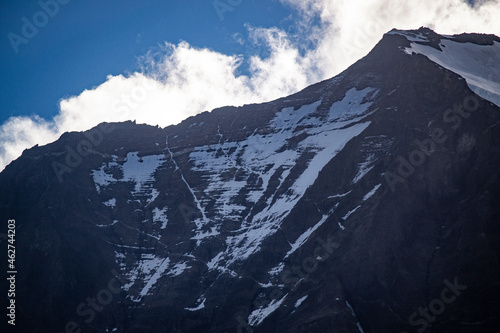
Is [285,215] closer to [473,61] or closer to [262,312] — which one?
[262,312]

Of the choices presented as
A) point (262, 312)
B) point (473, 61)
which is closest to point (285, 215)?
point (262, 312)

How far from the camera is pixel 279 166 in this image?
13812 cm

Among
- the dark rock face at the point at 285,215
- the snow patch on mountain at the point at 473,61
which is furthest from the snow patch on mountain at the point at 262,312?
the snow patch on mountain at the point at 473,61

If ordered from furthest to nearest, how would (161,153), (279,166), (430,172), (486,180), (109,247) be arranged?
(161,153)
(279,166)
(109,247)
(430,172)
(486,180)

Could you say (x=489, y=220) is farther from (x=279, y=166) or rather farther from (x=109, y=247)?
(x=109, y=247)

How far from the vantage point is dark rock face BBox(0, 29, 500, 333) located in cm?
9138

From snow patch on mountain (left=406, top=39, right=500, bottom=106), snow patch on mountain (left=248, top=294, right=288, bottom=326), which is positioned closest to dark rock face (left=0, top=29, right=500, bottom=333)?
snow patch on mountain (left=248, top=294, right=288, bottom=326)

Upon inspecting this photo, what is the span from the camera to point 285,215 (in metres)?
119

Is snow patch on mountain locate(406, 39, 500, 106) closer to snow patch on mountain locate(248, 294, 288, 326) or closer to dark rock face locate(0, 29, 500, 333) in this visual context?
dark rock face locate(0, 29, 500, 333)

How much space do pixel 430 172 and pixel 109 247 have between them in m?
72.4

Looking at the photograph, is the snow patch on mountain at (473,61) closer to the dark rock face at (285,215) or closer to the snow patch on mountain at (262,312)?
the dark rock face at (285,215)

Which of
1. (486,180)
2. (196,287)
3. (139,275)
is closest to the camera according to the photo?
(486,180)

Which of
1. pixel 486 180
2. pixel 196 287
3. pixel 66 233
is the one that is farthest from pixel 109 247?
pixel 486 180

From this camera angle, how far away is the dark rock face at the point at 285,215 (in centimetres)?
9138
